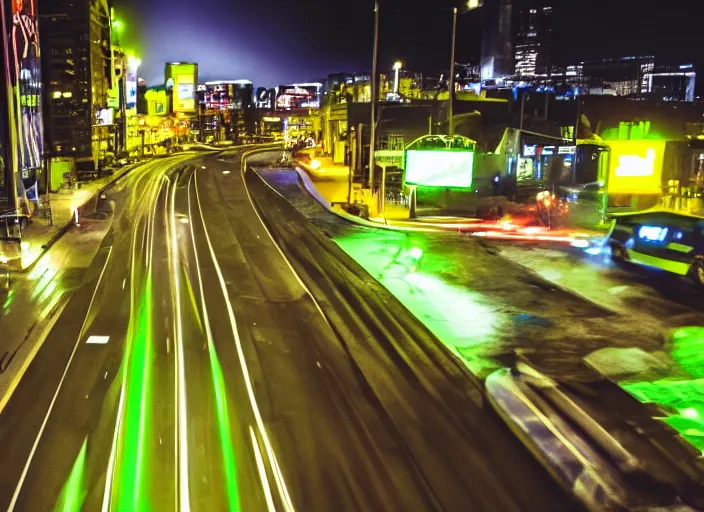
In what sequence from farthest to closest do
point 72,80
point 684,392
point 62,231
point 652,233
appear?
point 72,80 → point 62,231 → point 652,233 → point 684,392

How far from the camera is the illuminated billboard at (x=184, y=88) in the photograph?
120562 mm

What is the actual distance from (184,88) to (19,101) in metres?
94.3

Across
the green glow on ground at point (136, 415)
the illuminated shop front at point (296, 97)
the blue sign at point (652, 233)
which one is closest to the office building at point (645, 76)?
the blue sign at point (652, 233)

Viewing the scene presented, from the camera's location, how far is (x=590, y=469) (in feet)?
28.7

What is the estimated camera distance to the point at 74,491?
842 centimetres

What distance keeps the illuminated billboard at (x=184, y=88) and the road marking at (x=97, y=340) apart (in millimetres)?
111114

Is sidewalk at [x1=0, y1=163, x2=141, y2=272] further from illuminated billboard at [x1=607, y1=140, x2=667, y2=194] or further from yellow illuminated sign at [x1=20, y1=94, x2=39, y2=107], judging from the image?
illuminated billboard at [x1=607, y1=140, x2=667, y2=194]

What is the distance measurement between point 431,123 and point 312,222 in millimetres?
18174

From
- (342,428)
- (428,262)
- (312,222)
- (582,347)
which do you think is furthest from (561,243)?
(342,428)

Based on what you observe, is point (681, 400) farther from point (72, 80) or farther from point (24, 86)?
point (72, 80)

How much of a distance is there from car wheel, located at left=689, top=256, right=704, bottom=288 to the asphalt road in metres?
8.64

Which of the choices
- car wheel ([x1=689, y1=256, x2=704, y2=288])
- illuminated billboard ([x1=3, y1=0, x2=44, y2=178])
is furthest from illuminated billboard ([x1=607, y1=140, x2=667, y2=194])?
illuminated billboard ([x1=3, y1=0, x2=44, y2=178])

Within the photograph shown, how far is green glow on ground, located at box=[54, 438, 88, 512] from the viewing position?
26.5 ft

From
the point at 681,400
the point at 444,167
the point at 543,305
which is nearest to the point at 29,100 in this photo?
the point at 444,167
